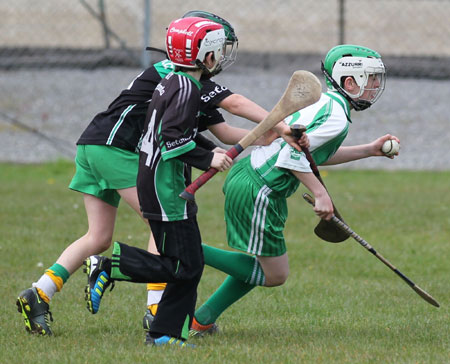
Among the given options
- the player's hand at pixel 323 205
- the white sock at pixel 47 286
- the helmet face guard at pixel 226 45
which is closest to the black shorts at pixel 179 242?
the player's hand at pixel 323 205

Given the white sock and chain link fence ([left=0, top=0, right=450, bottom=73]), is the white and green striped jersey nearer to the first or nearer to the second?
the white sock

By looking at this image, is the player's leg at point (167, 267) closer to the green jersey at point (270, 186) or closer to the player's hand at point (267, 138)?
the green jersey at point (270, 186)

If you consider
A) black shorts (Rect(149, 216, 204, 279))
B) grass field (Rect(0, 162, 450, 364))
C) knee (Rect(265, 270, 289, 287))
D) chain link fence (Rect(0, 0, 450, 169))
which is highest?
black shorts (Rect(149, 216, 204, 279))

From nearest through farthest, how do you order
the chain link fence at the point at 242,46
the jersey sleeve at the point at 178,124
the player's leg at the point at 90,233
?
the jersey sleeve at the point at 178,124 < the player's leg at the point at 90,233 < the chain link fence at the point at 242,46

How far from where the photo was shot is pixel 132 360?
414 cm

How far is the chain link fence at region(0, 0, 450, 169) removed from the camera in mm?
13742

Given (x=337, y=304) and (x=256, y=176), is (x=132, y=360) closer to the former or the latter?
(x=256, y=176)

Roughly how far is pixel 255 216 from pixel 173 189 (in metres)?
0.62

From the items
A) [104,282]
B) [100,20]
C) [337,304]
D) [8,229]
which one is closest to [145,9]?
[100,20]

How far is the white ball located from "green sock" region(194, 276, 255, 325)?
108 centimetres

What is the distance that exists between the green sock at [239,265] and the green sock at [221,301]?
0.12 m

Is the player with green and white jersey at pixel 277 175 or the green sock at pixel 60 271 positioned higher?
the player with green and white jersey at pixel 277 175

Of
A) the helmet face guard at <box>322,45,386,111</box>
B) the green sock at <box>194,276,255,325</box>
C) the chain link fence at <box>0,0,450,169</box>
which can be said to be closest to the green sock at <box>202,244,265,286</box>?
the green sock at <box>194,276,255,325</box>

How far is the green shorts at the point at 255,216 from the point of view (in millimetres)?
4754
